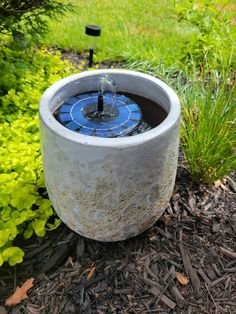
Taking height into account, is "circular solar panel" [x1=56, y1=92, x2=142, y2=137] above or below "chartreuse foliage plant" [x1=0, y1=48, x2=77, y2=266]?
above

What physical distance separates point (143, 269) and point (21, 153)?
1121mm

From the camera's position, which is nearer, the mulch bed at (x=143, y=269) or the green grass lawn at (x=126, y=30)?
the mulch bed at (x=143, y=269)

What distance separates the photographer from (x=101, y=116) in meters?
2.06

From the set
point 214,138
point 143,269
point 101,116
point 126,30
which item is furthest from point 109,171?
point 126,30

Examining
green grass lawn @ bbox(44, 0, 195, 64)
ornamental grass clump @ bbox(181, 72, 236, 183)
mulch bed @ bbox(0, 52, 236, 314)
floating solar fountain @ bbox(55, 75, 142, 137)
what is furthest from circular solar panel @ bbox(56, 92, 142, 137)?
green grass lawn @ bbox(44, 0, 195, 64)

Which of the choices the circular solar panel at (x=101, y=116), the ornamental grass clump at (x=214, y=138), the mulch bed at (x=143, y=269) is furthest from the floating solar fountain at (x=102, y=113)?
the mulch bed at (x=143, y=269)

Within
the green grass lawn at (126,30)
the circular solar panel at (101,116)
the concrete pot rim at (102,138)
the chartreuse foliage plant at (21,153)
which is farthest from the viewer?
the green grass lawn at (126,30)

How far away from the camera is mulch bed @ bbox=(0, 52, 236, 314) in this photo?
6.68 ft

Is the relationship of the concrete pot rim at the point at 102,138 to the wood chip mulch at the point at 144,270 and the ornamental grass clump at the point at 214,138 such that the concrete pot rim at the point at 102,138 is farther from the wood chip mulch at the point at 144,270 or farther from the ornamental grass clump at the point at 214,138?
the wood chip mulch at the point at 144,270

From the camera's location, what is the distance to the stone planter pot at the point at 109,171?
1.72m

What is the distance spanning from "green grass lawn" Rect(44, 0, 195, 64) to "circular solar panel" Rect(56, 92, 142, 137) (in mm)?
2099

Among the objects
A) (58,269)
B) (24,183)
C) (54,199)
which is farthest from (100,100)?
(58,269)

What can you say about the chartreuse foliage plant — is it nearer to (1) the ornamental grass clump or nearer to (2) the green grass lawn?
(2) the green grass lawn

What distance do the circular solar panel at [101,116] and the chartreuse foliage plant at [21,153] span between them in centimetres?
58
